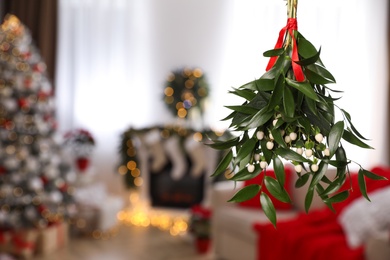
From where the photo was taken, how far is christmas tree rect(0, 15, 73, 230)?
498cm

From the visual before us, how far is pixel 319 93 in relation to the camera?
95cm

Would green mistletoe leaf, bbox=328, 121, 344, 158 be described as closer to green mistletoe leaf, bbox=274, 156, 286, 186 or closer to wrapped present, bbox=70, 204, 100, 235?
green mistletoe leaf, bbox=274, 156, 286, 186

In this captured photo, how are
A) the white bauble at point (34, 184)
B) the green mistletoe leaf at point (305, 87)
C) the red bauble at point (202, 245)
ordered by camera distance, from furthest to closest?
the red bauble at point (202, 245), the white bauble at point (34, 184), the green mistletoe leaf at point (305, 87)

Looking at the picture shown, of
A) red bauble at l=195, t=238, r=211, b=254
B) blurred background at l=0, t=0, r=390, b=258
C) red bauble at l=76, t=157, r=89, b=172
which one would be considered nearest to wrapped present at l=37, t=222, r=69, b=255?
red bauble at l=76, t=157, r=89, b=172

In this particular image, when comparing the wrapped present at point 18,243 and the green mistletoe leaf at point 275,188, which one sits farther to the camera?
the wrapped present at point 18,243

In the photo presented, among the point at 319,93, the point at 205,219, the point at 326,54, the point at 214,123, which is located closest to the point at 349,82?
the point at 326,54

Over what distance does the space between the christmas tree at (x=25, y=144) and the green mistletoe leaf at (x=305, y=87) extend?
4.31 m

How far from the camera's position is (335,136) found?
0.91m

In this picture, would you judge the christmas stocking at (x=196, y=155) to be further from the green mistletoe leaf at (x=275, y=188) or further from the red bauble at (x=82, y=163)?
the green mistletoe leaf at (x=275, y=188)

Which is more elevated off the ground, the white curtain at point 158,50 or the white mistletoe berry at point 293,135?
the white curtain at point 158,50

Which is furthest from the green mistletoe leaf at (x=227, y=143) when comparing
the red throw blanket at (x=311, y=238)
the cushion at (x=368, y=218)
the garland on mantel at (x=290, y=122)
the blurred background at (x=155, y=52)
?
the blurred background at (x=155, y=52)

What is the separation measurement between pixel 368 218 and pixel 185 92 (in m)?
3.21

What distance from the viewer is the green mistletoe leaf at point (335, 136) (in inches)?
35.7

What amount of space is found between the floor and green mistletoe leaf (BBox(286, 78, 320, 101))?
4342mm
